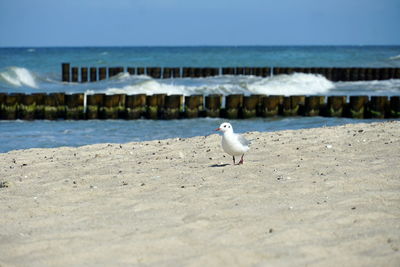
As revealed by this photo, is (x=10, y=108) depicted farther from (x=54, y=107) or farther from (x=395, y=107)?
(x=395, y=107)

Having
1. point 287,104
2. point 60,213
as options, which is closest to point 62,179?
point 60,213

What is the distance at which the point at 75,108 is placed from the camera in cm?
1455

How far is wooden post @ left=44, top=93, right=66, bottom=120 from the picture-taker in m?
14.5

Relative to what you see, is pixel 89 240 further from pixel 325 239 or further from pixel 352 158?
pixel 352 158

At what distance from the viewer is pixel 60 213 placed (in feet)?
16.0

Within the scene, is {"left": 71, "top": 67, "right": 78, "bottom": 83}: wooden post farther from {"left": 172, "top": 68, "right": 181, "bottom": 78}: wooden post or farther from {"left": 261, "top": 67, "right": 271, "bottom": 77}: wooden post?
{"left": 261, "top": 67, "right": 271, "bottom": 77}: wooden post

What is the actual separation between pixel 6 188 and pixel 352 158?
362 centimetres

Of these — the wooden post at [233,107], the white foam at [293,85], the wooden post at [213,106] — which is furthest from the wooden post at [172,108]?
the white foam at [293,85]

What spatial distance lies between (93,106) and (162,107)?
159 centimetres

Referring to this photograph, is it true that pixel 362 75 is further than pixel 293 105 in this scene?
Yes

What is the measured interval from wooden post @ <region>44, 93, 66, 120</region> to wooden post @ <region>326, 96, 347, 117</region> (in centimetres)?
610

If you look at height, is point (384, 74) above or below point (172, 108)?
below

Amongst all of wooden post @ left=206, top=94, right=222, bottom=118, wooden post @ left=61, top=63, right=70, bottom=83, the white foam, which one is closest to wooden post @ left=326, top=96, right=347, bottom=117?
wooden post @ left=206, top=94, right=222, bottom=118

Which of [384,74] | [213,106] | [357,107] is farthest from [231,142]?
[384,74]
